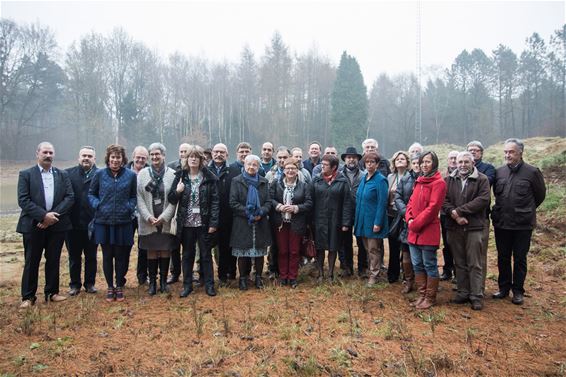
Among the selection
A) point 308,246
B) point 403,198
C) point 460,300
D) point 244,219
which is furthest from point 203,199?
point 460,300

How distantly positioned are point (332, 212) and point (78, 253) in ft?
13.6

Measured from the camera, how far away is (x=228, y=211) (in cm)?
587

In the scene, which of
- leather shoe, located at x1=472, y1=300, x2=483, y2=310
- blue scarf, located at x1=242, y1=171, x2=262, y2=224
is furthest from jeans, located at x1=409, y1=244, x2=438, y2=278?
blue scarf, located at x1=242, y1=171, x2=262, y2=224

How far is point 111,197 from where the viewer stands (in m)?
5.08

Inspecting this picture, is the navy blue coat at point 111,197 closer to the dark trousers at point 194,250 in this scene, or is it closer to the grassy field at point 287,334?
the dark trousers at point 194,250

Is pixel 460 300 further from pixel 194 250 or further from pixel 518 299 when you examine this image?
pixel 194 250

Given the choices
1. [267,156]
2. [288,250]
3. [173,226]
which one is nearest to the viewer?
[173,226]

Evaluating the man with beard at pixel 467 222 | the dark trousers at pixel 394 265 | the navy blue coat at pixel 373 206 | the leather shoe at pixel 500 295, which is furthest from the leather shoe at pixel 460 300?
the navy blue coat at pixel 373 206

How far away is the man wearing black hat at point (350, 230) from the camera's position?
6.13 m

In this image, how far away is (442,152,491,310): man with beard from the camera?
476 centimetres

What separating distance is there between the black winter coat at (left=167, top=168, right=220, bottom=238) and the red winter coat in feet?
9.39

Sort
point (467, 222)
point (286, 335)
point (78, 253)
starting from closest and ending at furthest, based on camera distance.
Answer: point (286, 335) < point (467, 222) < point (78, 253)

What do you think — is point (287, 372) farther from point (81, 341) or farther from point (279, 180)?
point (279, 180)

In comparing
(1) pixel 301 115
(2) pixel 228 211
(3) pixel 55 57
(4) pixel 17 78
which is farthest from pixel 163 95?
(2) pixel 228 211
